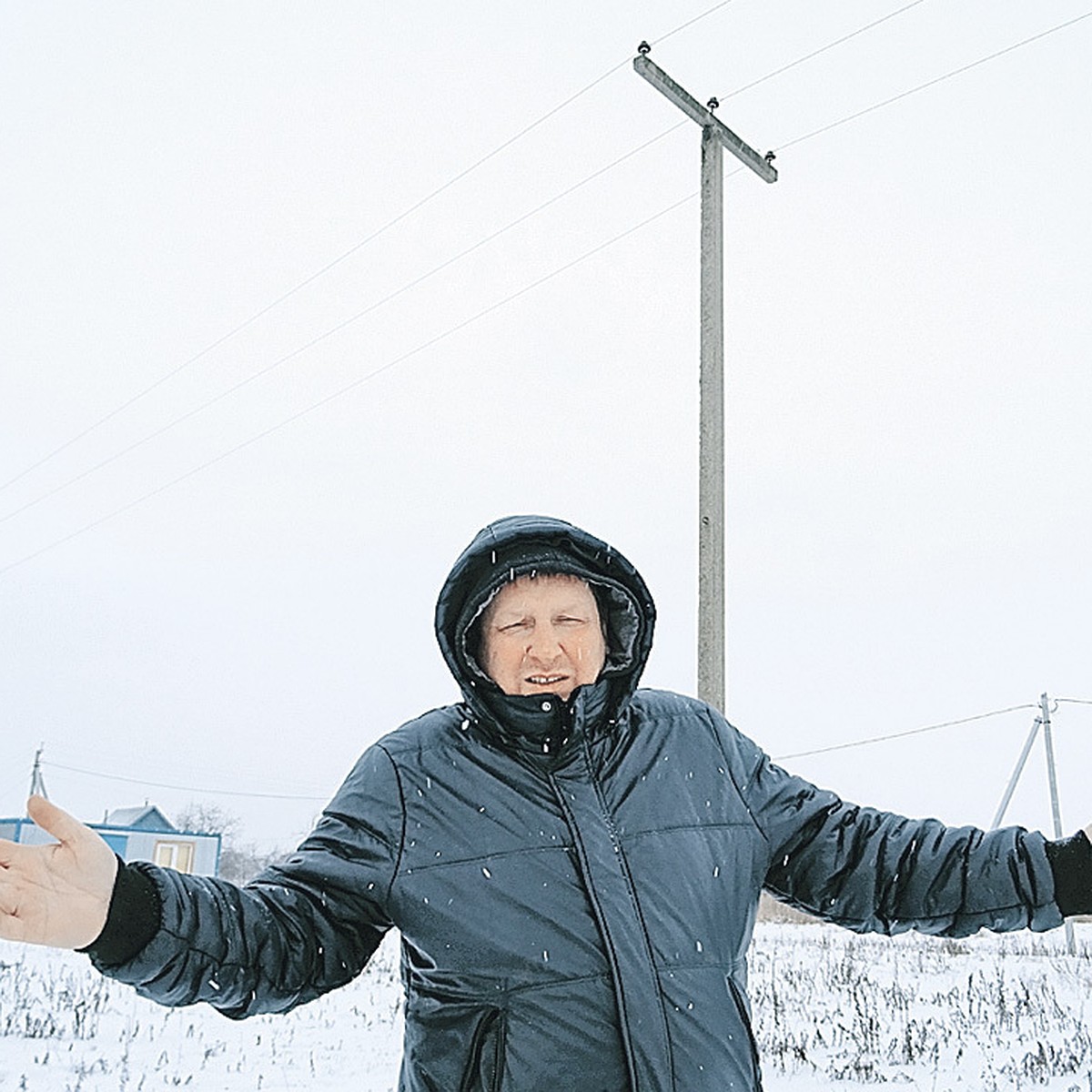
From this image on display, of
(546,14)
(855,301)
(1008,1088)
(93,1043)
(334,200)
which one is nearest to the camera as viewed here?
(1008,1088)

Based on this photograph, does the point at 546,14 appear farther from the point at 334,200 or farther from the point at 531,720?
the point at 531,720

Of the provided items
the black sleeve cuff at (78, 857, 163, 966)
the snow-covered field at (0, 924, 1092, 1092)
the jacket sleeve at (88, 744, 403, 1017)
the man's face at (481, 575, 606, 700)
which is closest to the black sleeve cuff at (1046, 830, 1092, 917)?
the man's face at (481, 575, 606, 700)

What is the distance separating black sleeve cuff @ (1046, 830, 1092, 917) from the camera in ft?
6.93

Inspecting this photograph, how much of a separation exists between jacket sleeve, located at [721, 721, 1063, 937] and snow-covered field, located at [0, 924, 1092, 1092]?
371 centimetres

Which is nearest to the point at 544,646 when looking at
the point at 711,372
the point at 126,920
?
the point at 126,920

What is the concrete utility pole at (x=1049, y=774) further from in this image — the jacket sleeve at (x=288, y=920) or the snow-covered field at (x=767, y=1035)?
the jacket sleeve at (x=288, y=920)

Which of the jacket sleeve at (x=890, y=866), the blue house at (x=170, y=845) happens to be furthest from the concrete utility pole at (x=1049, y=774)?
the blue house at (x=170, y=845)

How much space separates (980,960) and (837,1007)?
318cm

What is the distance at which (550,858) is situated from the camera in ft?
6.65

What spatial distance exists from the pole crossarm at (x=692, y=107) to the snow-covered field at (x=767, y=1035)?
489 centimetres

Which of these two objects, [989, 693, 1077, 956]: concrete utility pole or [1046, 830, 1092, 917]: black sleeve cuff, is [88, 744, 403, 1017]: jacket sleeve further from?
[989, 693, 1077, 956]: concrete utility pole

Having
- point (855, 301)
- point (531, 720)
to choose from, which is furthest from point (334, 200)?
point (531, 720)

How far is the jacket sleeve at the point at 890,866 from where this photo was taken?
2141mm

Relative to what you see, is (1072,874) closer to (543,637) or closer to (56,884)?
(543,637)
